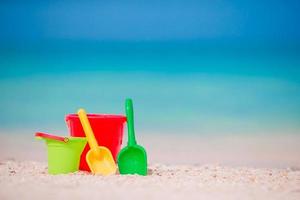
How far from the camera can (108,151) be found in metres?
2.24

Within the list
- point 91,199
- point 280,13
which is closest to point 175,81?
point 280,13

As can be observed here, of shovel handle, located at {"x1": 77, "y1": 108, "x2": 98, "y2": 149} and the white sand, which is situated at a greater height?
shovel handle, located at {"x1": 77, "y1": 108, "x2": 98, "y2": 149}

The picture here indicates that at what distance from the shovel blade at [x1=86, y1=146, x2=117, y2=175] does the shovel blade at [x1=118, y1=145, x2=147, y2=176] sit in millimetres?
36

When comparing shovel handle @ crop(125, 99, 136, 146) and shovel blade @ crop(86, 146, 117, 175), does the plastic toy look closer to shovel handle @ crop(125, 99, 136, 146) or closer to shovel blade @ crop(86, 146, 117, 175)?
shovel blade @ crop(86, 146, 117, 175)

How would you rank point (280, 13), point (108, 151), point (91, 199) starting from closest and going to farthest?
point (91, 199) < point (108, 151) < point (280, 13)

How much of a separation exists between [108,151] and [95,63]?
2.16ft

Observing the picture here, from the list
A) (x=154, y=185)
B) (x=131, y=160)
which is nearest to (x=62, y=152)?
(x=131, y=160)

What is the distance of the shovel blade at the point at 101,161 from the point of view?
2227 millimetres

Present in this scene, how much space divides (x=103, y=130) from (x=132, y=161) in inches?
6.8

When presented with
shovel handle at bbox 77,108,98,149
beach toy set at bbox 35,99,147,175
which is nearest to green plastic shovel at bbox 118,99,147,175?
beach toy set at bbox 35,99,147,175

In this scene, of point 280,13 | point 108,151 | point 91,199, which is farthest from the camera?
point 280,13

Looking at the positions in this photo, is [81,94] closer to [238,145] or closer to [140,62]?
[140,62]

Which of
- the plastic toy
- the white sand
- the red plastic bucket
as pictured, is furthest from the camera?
the red plastic bucket

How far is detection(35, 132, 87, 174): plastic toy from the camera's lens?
7.10 feet
